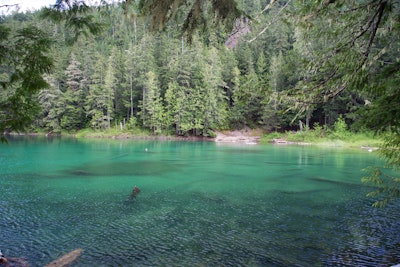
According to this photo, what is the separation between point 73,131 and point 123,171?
37.4 metres

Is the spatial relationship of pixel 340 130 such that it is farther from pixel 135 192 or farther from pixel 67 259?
pixel 67 259

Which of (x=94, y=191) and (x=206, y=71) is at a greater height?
(x=206, y=71)

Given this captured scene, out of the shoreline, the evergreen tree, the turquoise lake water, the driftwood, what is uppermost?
the evergreen tree

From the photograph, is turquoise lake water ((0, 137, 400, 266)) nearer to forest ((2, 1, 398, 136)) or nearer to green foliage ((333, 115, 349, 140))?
green foliage ((333, 115, 349, 140))

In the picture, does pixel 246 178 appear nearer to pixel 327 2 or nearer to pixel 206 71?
pixel 327 2

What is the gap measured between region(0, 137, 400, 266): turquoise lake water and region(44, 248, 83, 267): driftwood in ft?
0.73

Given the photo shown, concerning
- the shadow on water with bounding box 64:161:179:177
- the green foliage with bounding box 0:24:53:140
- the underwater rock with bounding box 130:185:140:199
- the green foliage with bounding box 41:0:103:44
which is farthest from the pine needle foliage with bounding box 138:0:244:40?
the shadow on water with bounding box 64:161:179:177

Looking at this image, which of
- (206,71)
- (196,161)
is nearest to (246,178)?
(196,161)

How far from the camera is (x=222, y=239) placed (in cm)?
916

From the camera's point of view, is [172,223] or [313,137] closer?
[172,223]

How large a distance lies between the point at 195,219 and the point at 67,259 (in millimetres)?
4389

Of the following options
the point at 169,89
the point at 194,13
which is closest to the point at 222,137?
the point at 169,89

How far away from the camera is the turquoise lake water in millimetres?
8148

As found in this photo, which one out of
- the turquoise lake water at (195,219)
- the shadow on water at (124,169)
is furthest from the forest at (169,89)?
the turquoise lake water at (195,219)
